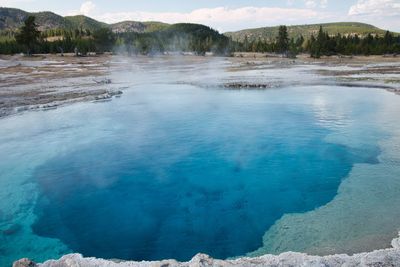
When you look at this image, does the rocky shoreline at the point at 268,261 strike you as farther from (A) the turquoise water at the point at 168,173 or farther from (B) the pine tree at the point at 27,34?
(B) the pine tree at the point at 27,34

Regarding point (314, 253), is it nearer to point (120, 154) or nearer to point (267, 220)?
point (267, 220)

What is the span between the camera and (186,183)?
15.0 metres

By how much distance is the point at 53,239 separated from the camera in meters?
10.9

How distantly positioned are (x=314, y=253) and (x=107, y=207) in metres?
7.30

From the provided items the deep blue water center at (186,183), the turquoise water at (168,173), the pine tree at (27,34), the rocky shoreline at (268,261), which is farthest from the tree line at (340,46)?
the rocky shoreline at (268,261)

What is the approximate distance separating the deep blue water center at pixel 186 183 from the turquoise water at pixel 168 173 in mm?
46

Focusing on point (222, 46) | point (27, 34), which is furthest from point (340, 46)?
point (27, 34)

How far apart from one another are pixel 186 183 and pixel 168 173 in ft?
4.29

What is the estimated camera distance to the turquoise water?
1091cm

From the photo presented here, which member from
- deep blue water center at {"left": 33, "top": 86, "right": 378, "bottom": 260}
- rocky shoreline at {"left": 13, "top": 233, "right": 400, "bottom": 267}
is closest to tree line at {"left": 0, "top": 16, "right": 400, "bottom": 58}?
deep blue water center at {"left": 33, "top": 86, "right": 378, "bottom": 260}

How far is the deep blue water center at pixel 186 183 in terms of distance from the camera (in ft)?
35.7

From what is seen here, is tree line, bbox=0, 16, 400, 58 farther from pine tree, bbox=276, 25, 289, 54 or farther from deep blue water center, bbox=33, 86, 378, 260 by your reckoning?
deep blue water center, bbox=33, 86, 378, 260

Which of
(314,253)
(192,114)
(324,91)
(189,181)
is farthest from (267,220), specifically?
(324,91)

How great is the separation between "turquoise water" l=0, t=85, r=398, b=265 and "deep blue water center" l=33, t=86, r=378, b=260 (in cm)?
5
